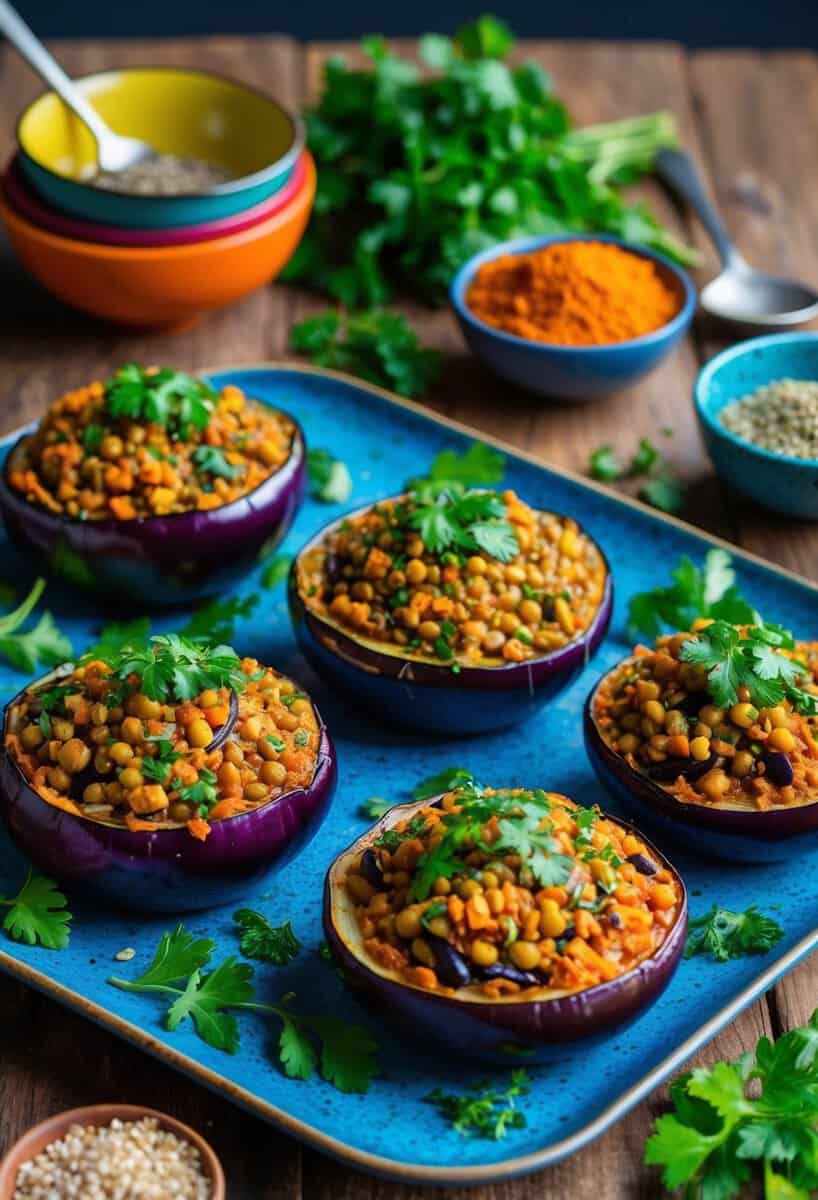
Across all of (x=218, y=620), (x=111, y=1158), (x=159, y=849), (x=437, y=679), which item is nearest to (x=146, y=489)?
(x=218, y=620)

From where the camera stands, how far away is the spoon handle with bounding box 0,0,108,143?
5.73 metres

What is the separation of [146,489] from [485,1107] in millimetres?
2054

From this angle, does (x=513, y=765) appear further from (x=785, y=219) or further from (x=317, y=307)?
(x=785, y=219)

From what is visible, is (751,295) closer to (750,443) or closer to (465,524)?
(750,443)

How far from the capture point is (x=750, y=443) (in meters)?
5.23

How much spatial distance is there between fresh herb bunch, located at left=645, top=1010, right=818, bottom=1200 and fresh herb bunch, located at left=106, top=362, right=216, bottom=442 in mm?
2301

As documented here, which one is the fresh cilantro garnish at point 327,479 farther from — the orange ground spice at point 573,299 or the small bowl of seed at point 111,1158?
the small bowl of seed at point 111,1158

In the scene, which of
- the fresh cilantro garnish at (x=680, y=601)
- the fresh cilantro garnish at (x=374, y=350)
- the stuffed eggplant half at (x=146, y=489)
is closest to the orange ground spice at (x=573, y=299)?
the fresh cilantro garnish at (x=374, y=350)

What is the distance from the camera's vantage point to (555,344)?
5.59m

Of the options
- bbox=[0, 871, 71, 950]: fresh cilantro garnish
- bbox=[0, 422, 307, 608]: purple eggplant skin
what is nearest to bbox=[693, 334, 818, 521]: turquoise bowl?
bbox=[0, 422, 307, 608]: purple eggplant skin

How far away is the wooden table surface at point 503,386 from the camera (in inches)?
131

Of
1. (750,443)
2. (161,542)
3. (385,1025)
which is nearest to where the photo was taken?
(385,1025)

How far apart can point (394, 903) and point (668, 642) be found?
3.72 ft

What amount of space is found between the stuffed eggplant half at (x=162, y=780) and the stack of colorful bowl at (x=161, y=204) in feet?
7.33
